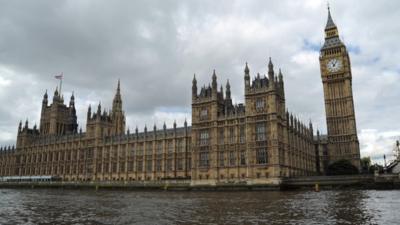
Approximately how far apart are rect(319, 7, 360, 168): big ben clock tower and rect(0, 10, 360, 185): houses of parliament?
312 mm

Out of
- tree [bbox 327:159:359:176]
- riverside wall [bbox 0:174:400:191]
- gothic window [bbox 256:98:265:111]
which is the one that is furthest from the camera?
tree [bbox 327:159:359:176]

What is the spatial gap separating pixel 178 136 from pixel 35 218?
8373cm

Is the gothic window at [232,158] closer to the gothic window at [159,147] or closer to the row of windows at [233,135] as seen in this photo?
the row of windows at [233,135]

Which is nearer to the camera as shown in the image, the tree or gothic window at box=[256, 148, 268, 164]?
gothic window at box=[256, 148, 268, 164]

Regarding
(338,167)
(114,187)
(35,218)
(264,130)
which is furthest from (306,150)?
(35,218)

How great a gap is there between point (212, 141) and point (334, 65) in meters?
59.8

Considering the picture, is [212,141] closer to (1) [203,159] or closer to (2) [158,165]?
(1) [203,159]

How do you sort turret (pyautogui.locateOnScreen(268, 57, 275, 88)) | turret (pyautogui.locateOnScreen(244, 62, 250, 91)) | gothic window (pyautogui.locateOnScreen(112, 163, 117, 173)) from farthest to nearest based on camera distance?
gothic window (pyautogui.locateOnScreen(112, 163, 117, 173)) → turret (pyautogui.locateOnScreen(244, 62, 250, 91)) → turret (pyautogui.locateOnScreen(268, 57, 275, 88))

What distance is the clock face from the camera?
125 m

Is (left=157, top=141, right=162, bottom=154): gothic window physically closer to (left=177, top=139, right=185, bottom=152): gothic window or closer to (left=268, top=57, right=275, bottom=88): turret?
(left=177, top=139, right=185, bottom=152): gothic window

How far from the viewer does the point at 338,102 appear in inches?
4855

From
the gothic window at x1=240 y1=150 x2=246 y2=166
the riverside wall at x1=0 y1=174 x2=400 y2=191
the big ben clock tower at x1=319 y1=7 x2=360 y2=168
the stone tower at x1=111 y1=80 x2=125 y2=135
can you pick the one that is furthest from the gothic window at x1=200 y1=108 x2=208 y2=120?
the stone tower at x1=111 y1=80 x2=125 y2=135

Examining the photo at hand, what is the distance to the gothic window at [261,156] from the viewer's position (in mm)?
84062

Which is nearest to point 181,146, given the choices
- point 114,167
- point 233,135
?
point 233,135
